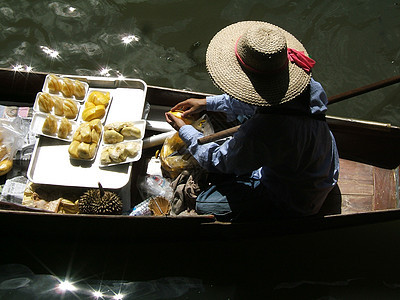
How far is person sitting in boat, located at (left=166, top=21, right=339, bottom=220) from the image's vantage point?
2.20 m

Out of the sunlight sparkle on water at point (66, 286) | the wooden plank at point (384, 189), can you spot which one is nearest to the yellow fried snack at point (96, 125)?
the sunlight sparkle on water at point (66, 286)

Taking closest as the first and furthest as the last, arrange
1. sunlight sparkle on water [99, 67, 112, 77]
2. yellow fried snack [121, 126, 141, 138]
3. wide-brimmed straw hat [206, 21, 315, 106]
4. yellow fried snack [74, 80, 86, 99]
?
wide-brimmed straw hat [206, 21, 315, 106] → yellow fried snack [121, 126, 141, 138] → yellow fried snack [74, 80, 86, 99] → sunlight sparkle on water [99, 67, 112, 77]

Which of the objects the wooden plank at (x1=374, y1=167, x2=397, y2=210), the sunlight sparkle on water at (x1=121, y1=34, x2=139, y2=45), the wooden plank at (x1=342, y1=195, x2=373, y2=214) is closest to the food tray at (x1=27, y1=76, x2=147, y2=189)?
the wooden plank at (x1=342, y1=195, x2=373, y2=214)

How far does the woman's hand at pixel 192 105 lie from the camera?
132 inches

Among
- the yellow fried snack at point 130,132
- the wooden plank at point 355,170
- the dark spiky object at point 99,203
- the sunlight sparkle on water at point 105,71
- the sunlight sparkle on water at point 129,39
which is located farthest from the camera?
the sunlight sparkle on water at point 129,39

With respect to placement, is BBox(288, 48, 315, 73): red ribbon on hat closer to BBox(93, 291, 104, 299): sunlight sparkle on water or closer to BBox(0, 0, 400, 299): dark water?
BBox(0, 0, 400, 299): dark water

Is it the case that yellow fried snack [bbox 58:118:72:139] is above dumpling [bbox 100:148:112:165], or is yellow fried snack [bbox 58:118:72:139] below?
above

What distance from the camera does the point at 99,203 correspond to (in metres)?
2.97

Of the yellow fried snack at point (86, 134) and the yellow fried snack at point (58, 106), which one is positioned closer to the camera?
the yellow fried snack at point (86, 134)

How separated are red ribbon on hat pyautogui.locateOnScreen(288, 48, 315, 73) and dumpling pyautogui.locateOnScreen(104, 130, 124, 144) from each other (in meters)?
1.61

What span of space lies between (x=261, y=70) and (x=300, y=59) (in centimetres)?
31

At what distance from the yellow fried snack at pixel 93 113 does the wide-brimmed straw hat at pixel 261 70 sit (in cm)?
138

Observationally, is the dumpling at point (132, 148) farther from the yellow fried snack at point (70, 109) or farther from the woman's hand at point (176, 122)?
the yellow fried snack at point (70, 109)

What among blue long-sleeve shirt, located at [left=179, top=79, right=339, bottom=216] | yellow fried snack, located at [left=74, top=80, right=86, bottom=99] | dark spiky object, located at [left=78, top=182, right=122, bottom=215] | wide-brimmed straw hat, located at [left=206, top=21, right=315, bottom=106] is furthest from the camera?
yellow fried snack, located at [left=74, top=80, right=86, bottom=99]
